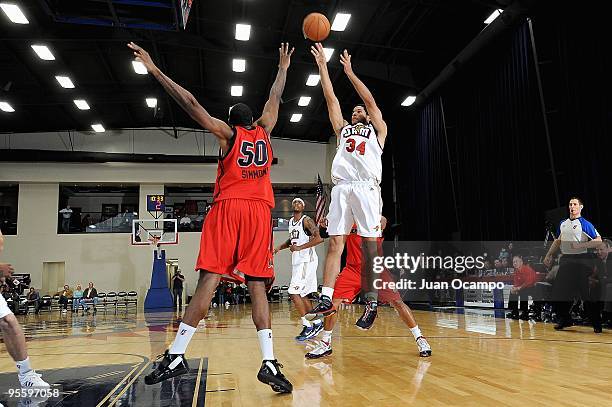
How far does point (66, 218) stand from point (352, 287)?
72.0 feet

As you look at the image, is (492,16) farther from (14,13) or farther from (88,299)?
(88,299)

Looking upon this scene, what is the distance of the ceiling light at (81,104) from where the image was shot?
63.4ft

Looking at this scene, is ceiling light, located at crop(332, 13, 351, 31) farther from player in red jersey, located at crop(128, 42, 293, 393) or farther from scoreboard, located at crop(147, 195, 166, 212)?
scoreboard, located at crop(147, 195, 166, 212)

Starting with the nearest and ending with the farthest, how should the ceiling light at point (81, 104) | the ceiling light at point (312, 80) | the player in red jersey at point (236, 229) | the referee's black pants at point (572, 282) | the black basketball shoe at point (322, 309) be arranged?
the player in red jersey at point (236, 229), the black basketball shoe at point (322, 309), the referee's black pants at point (572, 282), the ceiling light at point (312, 80), the ceiling light at point (81, 104)

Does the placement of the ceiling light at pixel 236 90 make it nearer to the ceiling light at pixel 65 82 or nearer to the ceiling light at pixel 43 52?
the ceiling light at pixel 65 82

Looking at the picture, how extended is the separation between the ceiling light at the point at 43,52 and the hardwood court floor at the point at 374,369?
10931 mm

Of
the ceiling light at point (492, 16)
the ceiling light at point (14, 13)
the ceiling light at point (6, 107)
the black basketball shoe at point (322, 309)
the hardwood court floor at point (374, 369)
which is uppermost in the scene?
the ceiling light at point (14, 13)

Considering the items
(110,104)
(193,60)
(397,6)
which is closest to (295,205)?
(397,6)

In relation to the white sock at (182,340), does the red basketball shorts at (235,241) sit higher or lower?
higher

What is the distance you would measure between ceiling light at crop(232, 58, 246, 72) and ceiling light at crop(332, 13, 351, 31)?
13.2ft

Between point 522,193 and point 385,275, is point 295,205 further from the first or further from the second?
point 522,193

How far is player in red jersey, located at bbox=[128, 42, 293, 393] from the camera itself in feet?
10.9

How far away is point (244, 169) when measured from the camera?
3576mm

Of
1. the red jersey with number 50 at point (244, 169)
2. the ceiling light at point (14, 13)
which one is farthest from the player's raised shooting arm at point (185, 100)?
the ceiling light at point (14, 13)
